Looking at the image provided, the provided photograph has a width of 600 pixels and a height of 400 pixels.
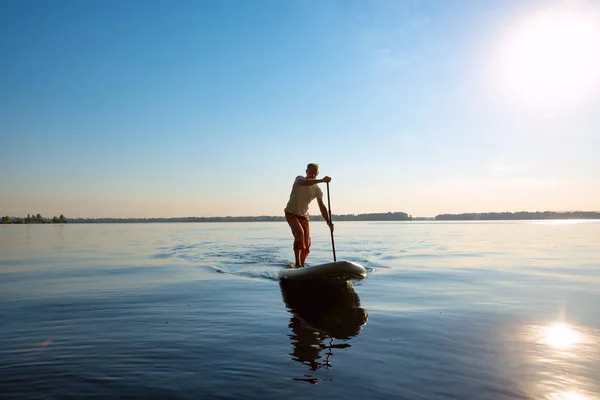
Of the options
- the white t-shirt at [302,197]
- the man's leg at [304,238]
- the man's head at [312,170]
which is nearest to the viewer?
the man's head at [312,170]

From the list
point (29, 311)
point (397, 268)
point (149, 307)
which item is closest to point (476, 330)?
point (149, 307)

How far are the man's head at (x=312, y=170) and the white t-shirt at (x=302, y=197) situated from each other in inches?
15.6

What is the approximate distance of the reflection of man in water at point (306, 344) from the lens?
4754 millimetres

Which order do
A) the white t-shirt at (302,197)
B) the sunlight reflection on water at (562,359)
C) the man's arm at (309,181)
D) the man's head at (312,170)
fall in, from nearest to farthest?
the sunlight reflection on water at (562,359), the man's arm at (309,181), the man's head at (312,170), the white t-shirt at (302,197)

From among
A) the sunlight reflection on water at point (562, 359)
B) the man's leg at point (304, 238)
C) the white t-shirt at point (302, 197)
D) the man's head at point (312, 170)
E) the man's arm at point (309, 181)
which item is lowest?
the sunlight reflection on water at point (562, 359)

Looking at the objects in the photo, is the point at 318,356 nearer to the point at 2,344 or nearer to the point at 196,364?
the point at 196,364

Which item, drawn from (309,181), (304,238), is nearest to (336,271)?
(309,181)

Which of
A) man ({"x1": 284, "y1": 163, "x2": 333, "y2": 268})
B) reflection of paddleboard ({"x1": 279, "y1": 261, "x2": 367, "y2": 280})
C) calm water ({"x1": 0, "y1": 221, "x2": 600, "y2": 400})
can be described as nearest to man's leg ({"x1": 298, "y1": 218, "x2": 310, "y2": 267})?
man ({"x1": 284, "y1": 163, "x2": 333, "y2": 268})

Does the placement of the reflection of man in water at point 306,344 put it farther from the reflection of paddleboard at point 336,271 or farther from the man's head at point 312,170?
the man's head at point 312,170

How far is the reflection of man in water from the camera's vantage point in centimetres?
475

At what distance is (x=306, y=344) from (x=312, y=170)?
685cm

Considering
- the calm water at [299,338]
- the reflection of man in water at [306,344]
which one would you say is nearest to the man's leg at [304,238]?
the calm water at [299,338]

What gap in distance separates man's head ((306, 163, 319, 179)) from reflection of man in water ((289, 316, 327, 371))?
5.66m

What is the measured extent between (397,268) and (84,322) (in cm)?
1036
